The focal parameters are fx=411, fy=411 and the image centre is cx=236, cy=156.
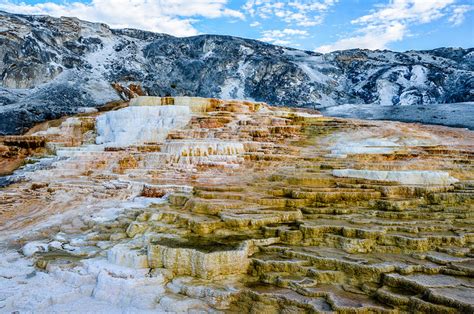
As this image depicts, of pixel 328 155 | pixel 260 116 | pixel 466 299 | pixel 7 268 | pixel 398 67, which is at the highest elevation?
pixel 398 67

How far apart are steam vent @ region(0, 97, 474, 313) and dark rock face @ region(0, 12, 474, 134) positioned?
9943mm

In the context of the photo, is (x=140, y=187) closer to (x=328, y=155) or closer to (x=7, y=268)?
(x=7, y=268)

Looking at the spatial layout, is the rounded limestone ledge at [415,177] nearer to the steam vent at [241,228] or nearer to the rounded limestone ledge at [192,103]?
the steam vent at [241,228]

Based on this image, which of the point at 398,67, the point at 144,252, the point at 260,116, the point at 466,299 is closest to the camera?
the point at 466,299

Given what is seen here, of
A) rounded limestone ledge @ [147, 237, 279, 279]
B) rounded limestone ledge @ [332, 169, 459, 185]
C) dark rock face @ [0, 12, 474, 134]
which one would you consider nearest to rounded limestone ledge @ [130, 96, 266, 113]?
dark rock face @ [0, 12, 474, 134]

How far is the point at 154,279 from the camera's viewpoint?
4340 millimetres

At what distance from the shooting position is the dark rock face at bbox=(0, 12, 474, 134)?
19.5 m

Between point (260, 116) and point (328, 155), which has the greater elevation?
point (260, 116)

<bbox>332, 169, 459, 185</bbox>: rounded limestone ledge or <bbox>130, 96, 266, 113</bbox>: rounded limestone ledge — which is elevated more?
<bbox>130, 96, 266, 113</bbox>: rounded limestone ledge

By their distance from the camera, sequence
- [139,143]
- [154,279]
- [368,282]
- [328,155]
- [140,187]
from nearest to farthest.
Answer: [368,282], [154,279], [140,187], [328,155], [139,143]

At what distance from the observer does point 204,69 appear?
2498 centimetres

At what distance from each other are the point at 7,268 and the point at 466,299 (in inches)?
190

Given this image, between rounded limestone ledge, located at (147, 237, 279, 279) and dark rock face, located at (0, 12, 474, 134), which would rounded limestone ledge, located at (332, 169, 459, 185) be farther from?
dark rock face, located at (0, 12, 474, 134)

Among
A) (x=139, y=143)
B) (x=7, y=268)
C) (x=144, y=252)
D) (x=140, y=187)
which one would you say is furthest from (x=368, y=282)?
(x=139, y=143)
